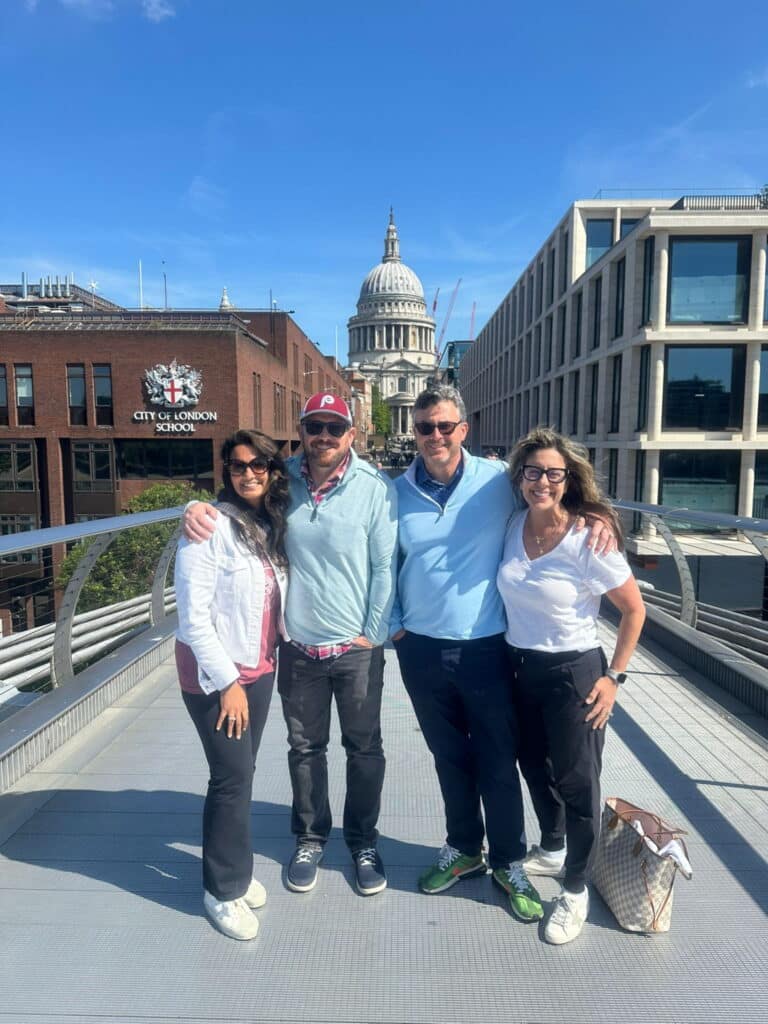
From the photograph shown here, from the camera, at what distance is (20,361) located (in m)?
30.5

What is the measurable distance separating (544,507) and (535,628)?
1.39 ft

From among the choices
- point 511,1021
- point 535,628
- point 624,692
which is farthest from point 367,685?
point 624,692

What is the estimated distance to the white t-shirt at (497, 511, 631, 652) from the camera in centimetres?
237

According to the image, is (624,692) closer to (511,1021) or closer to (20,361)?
(511,1021)

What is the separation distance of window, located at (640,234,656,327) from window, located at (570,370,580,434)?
7.39 meters

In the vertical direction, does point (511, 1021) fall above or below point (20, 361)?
below

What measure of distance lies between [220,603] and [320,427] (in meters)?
0.73

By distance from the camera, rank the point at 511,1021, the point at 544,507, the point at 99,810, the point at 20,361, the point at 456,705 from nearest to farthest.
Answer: the point at 511,1021
the point at 544,507
the point at 456,705
the point at 99,810
the point at 20,361

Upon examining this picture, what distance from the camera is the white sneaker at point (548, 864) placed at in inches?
107

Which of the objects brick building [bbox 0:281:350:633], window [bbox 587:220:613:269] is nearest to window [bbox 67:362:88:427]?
brick building [bbox 0:281:350:633]

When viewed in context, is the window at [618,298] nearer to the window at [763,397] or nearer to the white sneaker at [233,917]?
the window at [763,397]

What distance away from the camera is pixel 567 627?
7.84 feet

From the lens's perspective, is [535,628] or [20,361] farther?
[20,361]

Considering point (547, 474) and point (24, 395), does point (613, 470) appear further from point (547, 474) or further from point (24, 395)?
point (547, 474)
